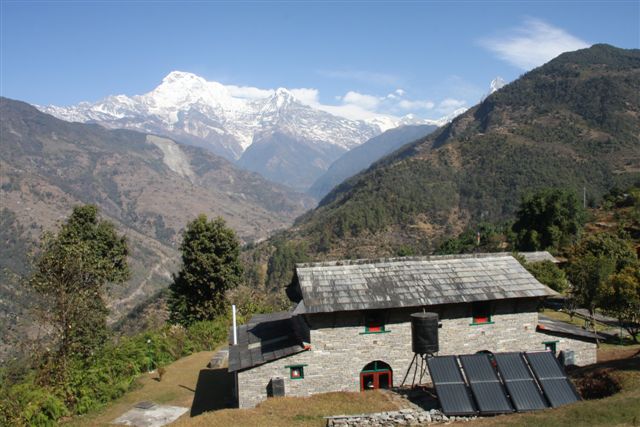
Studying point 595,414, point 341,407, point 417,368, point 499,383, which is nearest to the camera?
point 595,414

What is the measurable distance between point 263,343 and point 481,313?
1015 cm

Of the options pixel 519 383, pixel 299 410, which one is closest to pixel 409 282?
pixel 519 383

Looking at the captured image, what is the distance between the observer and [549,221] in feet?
220

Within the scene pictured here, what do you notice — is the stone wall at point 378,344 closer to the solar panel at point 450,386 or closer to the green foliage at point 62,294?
the solar panel at point 450,386

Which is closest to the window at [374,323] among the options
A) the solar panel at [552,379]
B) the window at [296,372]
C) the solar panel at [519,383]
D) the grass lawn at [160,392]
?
the window at [296,372]

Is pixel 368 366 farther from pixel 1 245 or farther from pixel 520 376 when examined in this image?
pixel 1 245

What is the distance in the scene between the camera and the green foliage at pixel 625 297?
2606cm

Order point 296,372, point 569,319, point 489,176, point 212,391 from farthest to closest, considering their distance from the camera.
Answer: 1. point 489,176
2. point 569,319
3. point 212,391
4. point 296,372

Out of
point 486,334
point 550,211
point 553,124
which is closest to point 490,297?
point 486,334

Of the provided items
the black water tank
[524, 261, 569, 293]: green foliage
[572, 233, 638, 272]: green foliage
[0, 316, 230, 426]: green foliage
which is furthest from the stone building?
[572, 233, 638, 272]: green foliage

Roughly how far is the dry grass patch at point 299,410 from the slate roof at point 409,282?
358cm

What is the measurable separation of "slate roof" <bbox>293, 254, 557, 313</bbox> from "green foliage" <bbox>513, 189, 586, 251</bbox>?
44.3m

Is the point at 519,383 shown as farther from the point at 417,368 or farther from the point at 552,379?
the point at 417,368

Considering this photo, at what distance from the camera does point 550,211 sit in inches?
2640
